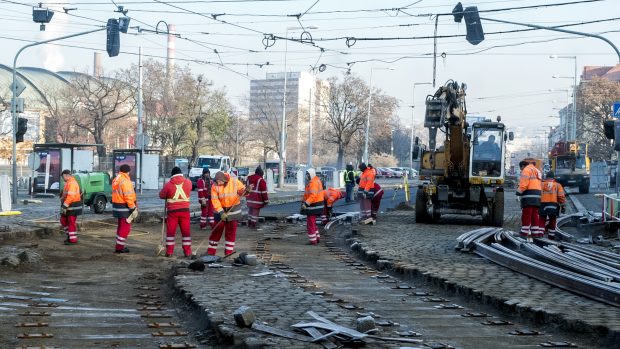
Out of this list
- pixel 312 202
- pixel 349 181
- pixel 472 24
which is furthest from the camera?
pixel 349 181

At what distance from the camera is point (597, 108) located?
77.8 m

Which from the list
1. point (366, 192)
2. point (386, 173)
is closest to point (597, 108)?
point (386, 173)

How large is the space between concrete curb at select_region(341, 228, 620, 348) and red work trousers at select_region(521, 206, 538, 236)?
4.19m

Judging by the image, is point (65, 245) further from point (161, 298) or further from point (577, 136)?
point (577, 136)

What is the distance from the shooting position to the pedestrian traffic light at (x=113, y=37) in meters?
26.6

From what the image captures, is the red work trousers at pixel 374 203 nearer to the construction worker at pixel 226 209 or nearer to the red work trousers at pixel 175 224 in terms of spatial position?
the construction worker at pixel 226 209

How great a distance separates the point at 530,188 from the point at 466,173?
5927mm

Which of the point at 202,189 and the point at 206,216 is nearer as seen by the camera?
the point at 202,189

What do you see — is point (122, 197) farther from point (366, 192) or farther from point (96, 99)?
point (96, 99)

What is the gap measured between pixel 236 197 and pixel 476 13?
956 centimetres

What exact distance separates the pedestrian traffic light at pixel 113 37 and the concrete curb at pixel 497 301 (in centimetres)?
1315

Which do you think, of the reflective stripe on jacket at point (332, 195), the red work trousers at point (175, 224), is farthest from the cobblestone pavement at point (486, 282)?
the red work trousers at point (175, 224)

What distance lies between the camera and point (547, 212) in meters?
20.4

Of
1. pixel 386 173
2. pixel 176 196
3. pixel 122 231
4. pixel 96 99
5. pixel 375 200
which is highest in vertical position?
pixel 96 99
